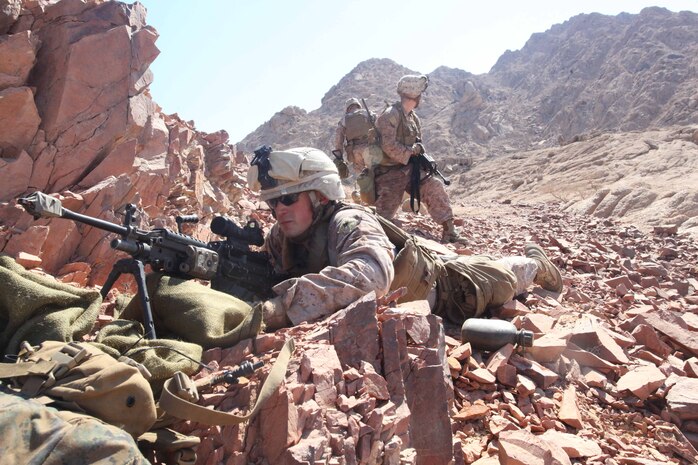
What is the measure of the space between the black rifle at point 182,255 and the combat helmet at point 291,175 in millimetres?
338

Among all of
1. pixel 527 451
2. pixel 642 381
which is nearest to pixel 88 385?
pixel 527 451

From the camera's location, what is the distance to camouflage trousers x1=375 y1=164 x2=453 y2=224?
24.9ft

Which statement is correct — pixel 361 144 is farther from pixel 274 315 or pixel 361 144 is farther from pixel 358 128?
pixel 274 315

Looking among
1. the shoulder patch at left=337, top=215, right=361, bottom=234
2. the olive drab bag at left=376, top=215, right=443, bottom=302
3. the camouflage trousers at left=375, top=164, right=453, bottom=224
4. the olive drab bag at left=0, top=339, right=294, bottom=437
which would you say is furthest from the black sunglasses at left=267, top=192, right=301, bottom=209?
the camouflage trousers at left=375, top=164, right=453, bottom=224

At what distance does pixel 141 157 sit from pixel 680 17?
55904 mm

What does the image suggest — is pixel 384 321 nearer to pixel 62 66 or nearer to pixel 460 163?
pixel 62 66

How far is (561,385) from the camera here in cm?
299

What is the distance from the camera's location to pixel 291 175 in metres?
3.23

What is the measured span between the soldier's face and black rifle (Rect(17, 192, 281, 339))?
0.21 m

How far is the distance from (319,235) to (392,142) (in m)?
4.34

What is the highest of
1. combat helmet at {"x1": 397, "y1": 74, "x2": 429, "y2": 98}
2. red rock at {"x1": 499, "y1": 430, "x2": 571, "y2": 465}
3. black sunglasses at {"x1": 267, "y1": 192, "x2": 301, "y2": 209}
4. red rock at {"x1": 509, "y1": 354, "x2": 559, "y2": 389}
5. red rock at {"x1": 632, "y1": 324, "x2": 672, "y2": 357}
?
combat helmet at {"x1": 397, "y1": 74, "x2": 429, "y2": 98}

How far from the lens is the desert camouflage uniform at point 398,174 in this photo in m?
7.45

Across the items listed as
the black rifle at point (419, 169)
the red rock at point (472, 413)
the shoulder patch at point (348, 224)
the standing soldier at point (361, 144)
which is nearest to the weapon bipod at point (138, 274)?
the shoulder patch at point (348, 224)

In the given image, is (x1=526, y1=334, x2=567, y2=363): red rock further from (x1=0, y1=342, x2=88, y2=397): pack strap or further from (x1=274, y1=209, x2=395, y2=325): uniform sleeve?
(x1=0, y1=342, x2=88, y2=397): pack strap
